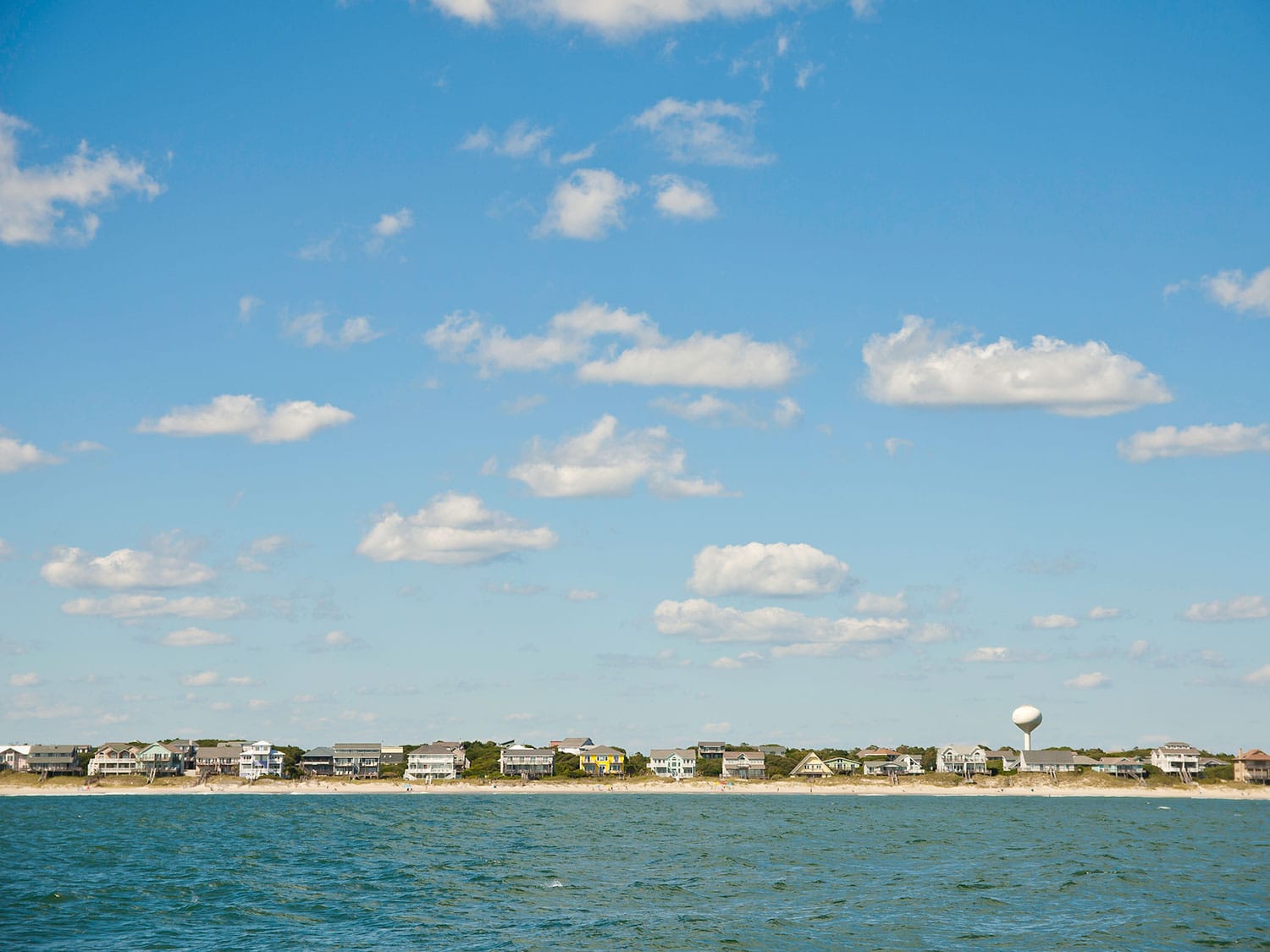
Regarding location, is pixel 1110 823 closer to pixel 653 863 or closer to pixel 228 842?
pixel 653 863

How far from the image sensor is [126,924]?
51781mm

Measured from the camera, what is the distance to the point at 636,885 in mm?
63750

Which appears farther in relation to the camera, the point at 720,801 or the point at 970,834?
the point at 720,801

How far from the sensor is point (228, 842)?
97312 millimetres

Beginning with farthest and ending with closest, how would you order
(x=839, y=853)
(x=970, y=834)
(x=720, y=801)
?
1. (x=720, y=801)
2. (x=970, y=834)
3. (x=839, y=853)

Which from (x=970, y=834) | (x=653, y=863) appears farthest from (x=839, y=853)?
(x=970, y=834)

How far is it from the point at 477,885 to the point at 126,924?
19964mm

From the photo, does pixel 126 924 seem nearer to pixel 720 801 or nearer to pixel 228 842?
pixel 228 842

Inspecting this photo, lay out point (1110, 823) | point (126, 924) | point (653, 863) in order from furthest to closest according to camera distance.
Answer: point (1110, 823) → point (653, 863) → point (126, 924)

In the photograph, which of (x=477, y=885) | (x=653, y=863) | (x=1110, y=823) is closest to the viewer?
(x=477, y=885)

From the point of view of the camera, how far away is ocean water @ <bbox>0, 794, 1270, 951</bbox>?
159 ft

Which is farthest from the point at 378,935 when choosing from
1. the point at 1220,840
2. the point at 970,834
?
the point at 1220,840

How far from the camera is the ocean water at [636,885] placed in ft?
159

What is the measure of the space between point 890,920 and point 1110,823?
8768 centimetres
